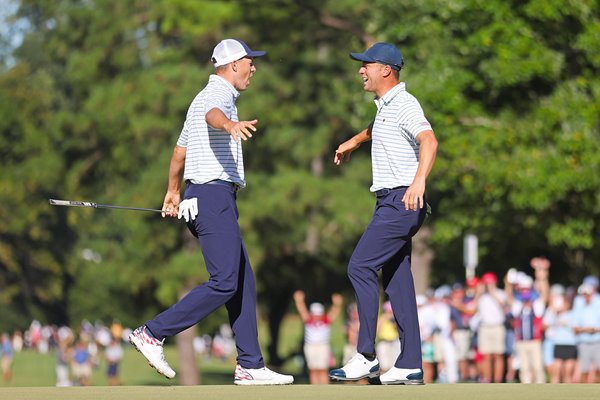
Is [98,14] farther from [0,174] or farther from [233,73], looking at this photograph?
[233,73]

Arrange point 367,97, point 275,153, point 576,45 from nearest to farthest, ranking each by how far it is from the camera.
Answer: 1. point 576,45
2. point 367,97
3. point 275,153

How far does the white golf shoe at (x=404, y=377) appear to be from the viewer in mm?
9516

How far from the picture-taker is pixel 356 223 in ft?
118

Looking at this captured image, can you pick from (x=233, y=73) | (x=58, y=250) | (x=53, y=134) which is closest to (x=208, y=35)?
(x=53, y=134)

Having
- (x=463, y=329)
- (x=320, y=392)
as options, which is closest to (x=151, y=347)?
(x=320, y=392)

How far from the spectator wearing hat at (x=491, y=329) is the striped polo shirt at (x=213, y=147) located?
1208 centimetres

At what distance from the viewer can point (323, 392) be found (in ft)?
27.2

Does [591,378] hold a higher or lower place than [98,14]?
lower

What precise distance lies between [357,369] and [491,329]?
11770mm

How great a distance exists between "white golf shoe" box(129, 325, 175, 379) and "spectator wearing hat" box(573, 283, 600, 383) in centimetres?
1066

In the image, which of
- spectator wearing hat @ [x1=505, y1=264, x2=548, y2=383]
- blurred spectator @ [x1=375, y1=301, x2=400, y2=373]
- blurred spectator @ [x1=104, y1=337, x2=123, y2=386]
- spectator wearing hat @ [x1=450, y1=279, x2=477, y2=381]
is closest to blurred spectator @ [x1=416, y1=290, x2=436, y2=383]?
spectator wearing hat @ [x1=450, y1=279, x2=477, y2=381]

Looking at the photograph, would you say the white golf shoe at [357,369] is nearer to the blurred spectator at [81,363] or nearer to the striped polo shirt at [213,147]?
the striped polo shirt at [213,147]

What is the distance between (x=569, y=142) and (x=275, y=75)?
1422cm

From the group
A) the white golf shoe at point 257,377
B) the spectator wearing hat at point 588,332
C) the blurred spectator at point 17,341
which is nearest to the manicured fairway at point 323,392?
the white golf shoe at point 257,377
